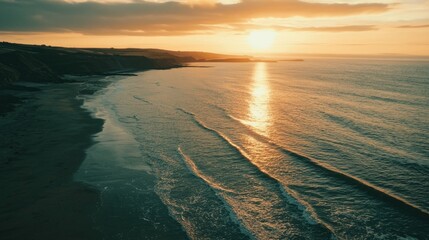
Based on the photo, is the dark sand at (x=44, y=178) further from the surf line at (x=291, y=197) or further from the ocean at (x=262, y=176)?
the surf line at (x=291, y=197)

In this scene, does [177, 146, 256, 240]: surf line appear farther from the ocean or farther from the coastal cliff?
the coastal cliff

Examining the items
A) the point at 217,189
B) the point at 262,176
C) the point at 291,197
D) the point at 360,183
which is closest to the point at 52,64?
the point at 262,176

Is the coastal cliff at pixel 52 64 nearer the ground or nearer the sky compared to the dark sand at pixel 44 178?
nearer the sky

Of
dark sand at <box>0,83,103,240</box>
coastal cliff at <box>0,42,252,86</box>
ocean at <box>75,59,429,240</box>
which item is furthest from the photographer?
coastal cliff at <box>0,42,252,86</box>

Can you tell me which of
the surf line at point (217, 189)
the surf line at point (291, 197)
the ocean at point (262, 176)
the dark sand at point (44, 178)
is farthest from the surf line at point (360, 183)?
the dark sand at point (44, 178)

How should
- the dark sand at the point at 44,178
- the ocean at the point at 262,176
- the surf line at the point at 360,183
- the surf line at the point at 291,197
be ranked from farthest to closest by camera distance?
the surf line at the point at 360,183, the surf line at the point at 291,197, the ocean at the point at 262,176, the dark sand at the point at 44,178

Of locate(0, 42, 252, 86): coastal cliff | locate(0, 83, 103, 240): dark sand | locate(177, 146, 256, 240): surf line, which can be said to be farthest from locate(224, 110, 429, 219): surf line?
locate(0, 42, 252, 86): coastal cliff

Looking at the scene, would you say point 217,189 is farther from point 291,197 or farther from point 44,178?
point 44,178

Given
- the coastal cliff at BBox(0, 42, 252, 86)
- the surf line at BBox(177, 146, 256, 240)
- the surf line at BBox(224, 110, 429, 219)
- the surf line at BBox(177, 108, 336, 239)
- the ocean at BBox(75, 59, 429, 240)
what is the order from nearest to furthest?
the surf line at BBox(177, 146, 256, 240)
the ocean at BBox(75, 59, 429, 240)
the surf line at BBox(177, 108, 336, 239)
the surf line at BBox(224, 110, 429, 219)
the coastal cliff at BBox(0, 42, 252, 86)
